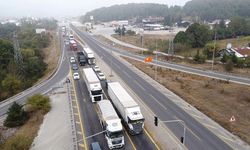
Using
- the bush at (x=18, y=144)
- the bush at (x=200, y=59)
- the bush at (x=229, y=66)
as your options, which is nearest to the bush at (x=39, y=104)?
the bush at (x=18, y=144)

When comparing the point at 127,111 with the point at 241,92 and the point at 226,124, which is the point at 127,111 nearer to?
the point at 226,124

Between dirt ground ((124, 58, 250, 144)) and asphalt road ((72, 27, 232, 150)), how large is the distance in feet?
12.3

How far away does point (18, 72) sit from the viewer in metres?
75.6

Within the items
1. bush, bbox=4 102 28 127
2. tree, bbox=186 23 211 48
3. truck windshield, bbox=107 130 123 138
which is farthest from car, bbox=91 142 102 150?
tree, bbox=186 23 211 48

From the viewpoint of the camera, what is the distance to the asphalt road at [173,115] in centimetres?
3362

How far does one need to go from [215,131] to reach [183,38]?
259 feet

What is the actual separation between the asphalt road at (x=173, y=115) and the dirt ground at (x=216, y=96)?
3.75 m

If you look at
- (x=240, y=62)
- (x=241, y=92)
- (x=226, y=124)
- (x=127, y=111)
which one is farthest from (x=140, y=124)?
(x=240, y=62)

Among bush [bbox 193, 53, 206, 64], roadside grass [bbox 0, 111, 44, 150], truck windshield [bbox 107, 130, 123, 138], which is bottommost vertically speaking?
roadside grass [bbox 0, 111, 44, 150]

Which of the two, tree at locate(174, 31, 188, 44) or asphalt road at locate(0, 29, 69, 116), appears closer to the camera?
asphalt road at locate(0, 29, 69, 116)

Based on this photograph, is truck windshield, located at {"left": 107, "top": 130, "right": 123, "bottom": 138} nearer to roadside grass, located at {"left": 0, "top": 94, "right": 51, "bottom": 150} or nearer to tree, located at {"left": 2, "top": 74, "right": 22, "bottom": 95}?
roadside grass, located at {"left": 0, "top": 94, "right": 51, "bottom": 150}

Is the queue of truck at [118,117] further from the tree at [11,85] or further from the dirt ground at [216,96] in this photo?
the tree at [11,85]

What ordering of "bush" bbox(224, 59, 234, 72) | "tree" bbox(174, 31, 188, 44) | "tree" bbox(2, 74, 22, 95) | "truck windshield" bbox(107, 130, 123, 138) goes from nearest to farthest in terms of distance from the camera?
"truck windshield" bbox(107, 130, 123, 138) < "tree" bbox(2, 74, 22, 95) < "bush" bbox(224, 59, 234, 72) < "tree" bbox(174, 31, 188, 44)

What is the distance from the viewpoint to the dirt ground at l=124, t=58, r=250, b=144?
39491 mm
